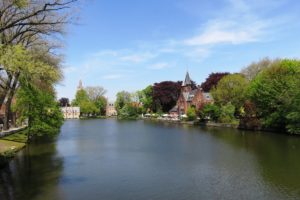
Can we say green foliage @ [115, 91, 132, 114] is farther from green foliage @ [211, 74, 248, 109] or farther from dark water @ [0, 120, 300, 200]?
dark water @ [0, 120, 300, 200]

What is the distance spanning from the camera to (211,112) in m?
74.8

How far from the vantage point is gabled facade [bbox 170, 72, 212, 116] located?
94406 mm

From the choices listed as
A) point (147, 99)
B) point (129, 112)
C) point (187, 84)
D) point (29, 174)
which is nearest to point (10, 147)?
point (29, 174)

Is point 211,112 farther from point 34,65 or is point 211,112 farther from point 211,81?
point 34,65

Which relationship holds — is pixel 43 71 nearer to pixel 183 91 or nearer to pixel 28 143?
pixel 28 143

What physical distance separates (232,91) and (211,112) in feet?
21.0

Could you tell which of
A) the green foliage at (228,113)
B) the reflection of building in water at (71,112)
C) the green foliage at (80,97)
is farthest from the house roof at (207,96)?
the reflection of building in water at (71,112)

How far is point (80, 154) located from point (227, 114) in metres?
41.2

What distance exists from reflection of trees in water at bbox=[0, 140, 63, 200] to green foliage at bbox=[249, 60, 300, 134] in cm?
3148

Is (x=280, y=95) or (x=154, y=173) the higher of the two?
(x=280, y=95)

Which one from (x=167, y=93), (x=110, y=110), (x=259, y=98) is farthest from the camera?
(x=110, y=110)

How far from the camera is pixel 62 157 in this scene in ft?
102

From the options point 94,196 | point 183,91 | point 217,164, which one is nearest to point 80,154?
point 217,164

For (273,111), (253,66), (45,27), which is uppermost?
(253,66)
